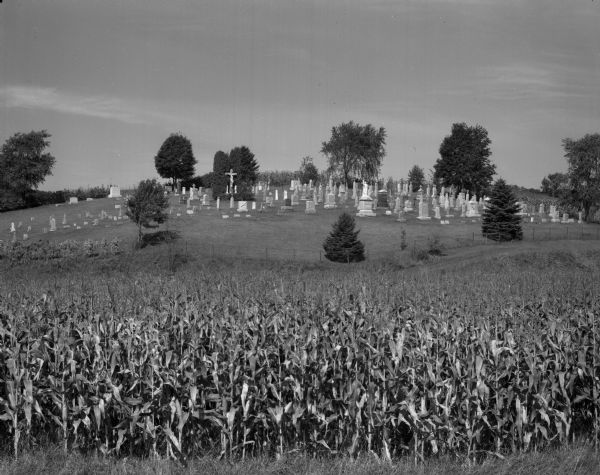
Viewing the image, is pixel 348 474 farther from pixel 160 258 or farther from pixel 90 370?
pixel 160 258

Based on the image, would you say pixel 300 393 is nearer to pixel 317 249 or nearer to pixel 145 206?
pixel 317 249

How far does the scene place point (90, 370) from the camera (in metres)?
12.9

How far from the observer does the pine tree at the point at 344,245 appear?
4691cm

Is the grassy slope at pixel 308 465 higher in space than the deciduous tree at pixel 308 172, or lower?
lower

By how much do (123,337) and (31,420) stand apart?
7.80ft

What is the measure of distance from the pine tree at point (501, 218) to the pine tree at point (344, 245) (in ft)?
45.8

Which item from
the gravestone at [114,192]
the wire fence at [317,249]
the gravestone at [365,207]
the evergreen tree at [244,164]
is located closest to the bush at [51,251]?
the wire fence at [317,249]

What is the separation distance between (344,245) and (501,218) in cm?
1686

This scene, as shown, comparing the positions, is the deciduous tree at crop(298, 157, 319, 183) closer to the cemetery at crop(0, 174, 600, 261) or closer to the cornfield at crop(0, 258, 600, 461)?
the cemetery at crop(0, 174, 600, 261)

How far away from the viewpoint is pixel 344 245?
4731cm

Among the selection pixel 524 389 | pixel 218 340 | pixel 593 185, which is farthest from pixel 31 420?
pixel 593 185

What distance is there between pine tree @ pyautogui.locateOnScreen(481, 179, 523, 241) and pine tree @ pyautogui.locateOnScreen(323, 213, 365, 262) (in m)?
14.0

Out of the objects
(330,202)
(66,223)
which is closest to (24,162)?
(66,223)

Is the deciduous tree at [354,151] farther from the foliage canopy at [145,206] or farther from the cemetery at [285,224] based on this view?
the foliage canopy at [145,206]
